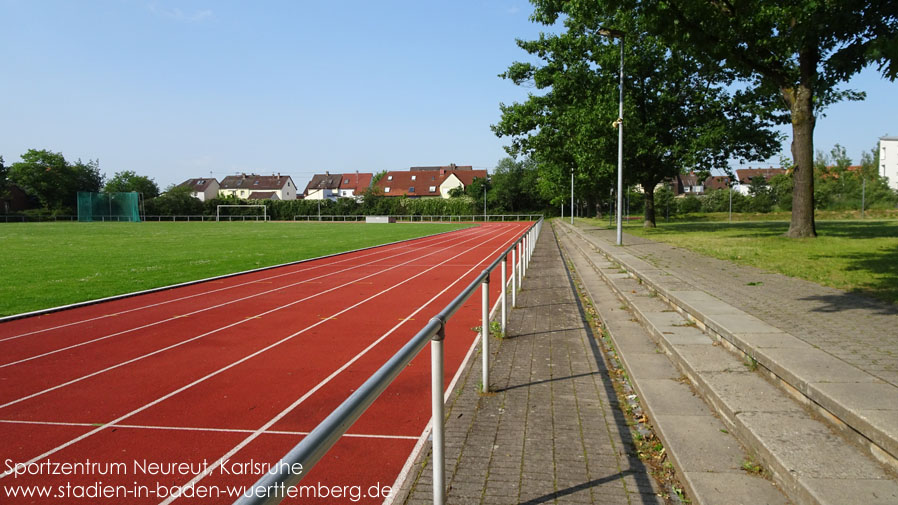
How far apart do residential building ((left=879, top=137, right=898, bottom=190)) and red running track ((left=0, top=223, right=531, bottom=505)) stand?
100774 millimetres

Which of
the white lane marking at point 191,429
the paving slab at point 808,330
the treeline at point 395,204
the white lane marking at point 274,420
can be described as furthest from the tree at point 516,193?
the white lane marking at point 191,429

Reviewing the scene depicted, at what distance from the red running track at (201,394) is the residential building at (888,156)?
100774 millimetres


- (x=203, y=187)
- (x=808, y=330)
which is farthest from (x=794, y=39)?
(x=203, y=187)

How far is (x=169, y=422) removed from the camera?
14.4 ft

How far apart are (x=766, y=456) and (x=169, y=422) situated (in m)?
4.34

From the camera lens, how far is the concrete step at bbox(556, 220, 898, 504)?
2.72m

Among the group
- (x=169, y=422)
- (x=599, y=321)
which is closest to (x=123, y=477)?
(x=169, y=422)

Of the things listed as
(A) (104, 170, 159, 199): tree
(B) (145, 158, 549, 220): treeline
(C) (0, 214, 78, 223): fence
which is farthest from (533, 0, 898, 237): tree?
(A) (104, 170, 159, 199): tree

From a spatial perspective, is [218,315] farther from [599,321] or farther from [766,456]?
[766,456]

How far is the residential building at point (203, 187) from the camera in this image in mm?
117750

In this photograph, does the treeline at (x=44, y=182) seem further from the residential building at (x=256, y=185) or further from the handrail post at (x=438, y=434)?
the handrail post at (x=438, y=434)

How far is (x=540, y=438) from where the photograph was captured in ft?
12.5

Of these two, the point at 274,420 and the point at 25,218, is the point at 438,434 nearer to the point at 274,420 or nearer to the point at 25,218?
the point at 274,420

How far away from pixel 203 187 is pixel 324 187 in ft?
87.2
